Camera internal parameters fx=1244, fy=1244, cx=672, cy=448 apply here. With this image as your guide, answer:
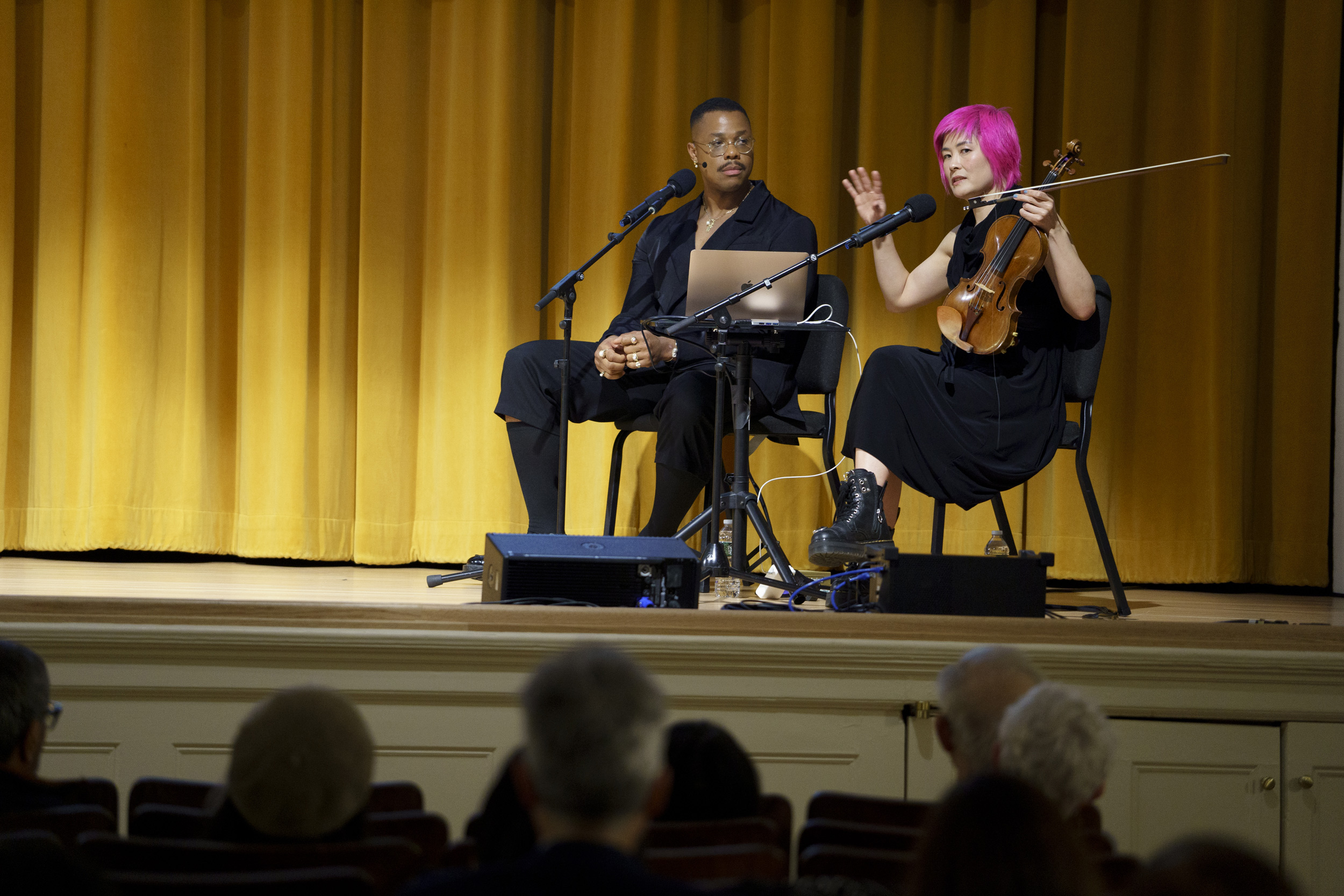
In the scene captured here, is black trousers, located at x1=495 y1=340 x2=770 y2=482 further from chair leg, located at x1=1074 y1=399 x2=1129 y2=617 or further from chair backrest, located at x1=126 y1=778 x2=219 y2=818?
chair backrest, located at x1=126 y1=778 x2=219 y2=818

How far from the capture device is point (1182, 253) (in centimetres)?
406

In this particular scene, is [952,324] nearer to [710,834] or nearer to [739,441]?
[739,441]

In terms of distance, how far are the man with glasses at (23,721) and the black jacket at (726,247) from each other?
1853mm

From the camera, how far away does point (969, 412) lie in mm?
2908

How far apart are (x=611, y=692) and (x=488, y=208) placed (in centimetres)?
330

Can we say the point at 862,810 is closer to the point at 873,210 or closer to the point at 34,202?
the point at 873,210

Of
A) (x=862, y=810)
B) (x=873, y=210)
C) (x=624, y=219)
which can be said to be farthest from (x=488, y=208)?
(x=862, y=810)

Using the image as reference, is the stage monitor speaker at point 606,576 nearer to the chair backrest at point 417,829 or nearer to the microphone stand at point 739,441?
the microphone stand at point 739,441

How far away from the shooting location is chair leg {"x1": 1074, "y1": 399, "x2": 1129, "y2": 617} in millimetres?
2758

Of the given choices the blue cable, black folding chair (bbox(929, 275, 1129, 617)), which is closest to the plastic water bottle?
the blue cable

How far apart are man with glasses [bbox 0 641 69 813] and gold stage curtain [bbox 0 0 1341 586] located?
2627 mm

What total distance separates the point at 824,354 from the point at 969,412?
1.64ft

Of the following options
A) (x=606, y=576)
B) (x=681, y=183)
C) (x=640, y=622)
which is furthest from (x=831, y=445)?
(x=640, y=622)

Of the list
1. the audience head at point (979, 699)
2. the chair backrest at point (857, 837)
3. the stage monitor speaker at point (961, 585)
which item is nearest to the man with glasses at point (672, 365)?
the stage monitor speaker at point (961, 585)
